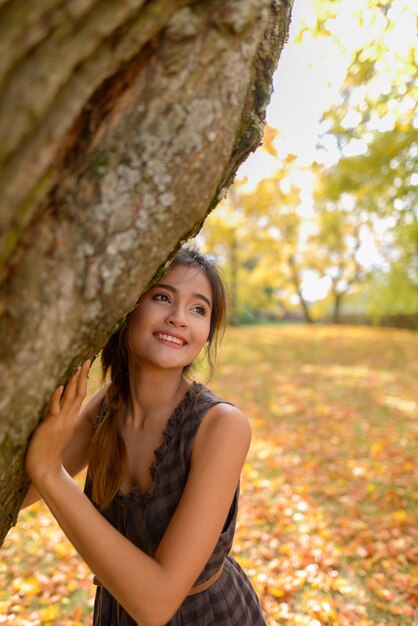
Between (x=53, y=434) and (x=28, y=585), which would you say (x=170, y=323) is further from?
(x=28, y=585)

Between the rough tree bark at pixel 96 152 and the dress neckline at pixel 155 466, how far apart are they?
2.42 feet

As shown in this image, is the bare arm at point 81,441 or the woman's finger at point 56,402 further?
the bare arm at point 81,441

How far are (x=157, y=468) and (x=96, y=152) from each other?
124 centimetres

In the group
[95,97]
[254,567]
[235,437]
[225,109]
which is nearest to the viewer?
[95,97]

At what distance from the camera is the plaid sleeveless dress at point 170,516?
1.78 m

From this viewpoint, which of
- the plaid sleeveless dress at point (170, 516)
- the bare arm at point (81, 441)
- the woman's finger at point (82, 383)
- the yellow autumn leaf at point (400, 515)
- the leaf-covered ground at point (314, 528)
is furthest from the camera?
the yellow autumn leaf at point (400, 515)

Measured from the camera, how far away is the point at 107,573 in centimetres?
135

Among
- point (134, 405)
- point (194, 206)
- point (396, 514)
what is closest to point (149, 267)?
point (194, 206)

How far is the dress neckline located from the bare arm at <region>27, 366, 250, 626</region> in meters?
0.23

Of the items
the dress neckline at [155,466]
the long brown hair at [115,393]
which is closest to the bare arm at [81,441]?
the long brown hair at [115,393]

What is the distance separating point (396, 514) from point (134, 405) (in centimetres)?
414

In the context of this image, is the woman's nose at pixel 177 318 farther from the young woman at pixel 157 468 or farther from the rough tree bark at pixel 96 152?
the rough tree bark at pixel 96 152

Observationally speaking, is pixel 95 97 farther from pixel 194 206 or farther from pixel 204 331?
pixel 204 331

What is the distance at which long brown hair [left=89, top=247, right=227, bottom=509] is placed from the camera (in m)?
1.92
